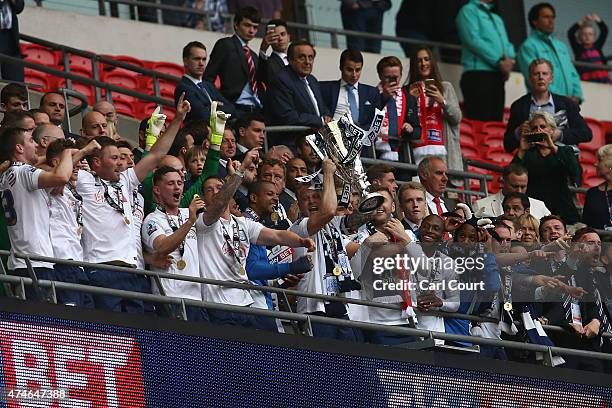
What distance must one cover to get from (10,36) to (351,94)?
2771mm

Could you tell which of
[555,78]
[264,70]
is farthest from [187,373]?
[555,78]

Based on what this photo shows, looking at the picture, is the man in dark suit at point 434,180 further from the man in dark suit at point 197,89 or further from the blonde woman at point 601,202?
the man in dark suit at point 197,89

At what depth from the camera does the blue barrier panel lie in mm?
11109

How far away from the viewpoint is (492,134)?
1944 cm

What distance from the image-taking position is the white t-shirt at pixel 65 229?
1170cm

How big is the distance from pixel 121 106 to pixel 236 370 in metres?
6.29

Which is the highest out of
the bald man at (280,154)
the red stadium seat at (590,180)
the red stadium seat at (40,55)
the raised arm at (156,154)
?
the raised arm at (156,154)

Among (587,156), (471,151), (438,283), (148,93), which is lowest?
(587,156)

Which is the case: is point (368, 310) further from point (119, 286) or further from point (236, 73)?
point (236, 73)

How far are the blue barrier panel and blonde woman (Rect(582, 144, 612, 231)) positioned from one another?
276 cm

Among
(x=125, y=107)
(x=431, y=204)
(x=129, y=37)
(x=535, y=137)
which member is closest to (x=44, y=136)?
(x=431, y=204)

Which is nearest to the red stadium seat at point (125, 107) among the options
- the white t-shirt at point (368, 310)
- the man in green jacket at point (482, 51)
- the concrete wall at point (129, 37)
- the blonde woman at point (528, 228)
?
the concrete wall at point (129, 37)

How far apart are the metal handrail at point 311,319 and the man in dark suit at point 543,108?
12.5 ft

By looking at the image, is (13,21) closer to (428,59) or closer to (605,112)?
(428,59)
